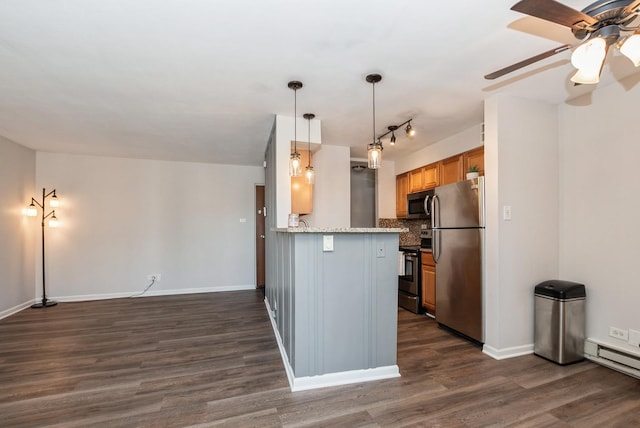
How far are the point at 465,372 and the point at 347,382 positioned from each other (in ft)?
3.29

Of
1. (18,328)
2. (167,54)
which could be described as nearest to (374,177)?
(167,54)

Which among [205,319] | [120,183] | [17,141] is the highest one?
[17,141]

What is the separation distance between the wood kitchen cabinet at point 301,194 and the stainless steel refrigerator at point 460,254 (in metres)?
1.58

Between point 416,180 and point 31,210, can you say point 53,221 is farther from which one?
point 416,180

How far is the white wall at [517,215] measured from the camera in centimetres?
268

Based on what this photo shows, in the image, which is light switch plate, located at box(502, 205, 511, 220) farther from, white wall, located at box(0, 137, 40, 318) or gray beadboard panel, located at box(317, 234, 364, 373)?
white wall, located at box(0, 137, 40, 318)

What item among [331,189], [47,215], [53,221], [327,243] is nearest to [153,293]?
[53,221]

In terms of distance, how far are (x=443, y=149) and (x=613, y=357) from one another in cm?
275

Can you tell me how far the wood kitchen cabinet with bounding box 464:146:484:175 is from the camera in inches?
132

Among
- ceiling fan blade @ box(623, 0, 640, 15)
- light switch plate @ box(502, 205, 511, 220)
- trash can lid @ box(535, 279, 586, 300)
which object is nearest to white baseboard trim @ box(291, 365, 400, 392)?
trash can lid @ box(535, 279, 586, 300)

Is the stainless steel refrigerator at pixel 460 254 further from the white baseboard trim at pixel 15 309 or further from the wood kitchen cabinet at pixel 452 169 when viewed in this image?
the white baseboard trim at pixel 15 309

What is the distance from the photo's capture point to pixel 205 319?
3.79 meters

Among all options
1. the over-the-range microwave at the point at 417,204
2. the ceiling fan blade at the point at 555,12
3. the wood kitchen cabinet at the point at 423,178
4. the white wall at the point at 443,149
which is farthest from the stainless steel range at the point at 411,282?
the ceiling fan blade at the point at 555,12

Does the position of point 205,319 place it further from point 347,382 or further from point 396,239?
point 396,239
